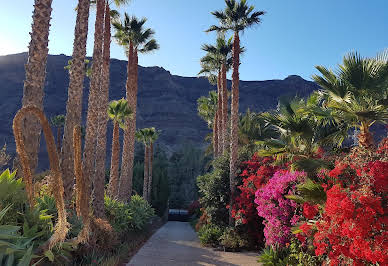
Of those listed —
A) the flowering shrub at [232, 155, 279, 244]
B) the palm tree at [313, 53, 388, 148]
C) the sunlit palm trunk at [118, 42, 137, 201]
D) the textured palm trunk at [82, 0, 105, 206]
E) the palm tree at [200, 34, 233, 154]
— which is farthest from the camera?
the palm tree at [200, 34, 233, 154]

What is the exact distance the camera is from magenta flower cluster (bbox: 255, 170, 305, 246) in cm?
1113

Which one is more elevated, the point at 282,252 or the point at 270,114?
the point at 270,114

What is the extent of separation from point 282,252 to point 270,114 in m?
4.64

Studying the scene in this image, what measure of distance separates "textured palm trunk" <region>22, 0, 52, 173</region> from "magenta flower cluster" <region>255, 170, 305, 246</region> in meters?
7.79

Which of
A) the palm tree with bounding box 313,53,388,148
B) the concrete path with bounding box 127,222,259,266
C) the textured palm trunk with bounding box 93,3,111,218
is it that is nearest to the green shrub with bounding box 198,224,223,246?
the concrete path with bounding box 127,222,259,266

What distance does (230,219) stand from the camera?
17156 mm

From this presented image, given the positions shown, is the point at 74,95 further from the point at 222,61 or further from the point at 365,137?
the point at 222,61

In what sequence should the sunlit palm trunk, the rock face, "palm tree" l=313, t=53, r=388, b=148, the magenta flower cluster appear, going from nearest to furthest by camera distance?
"palm tree" l=313, t=53, r=388, b=148 < the magenta flower cluster < the sunlit palm trunk < the rock face

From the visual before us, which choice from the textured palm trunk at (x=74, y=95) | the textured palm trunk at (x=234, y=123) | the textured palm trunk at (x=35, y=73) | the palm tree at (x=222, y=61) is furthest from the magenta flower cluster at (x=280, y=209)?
the palm tree at (x=222, y=61)

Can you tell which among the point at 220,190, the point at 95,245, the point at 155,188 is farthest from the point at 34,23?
the point at 155,188

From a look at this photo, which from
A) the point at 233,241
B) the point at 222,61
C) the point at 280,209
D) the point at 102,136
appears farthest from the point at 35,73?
the point at 222,61

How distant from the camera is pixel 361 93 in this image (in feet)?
29.3

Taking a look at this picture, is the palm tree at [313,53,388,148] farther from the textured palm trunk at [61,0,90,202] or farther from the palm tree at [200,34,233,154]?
the palm tree at [200,34,233,154]

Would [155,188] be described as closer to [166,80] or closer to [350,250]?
[350,250]
